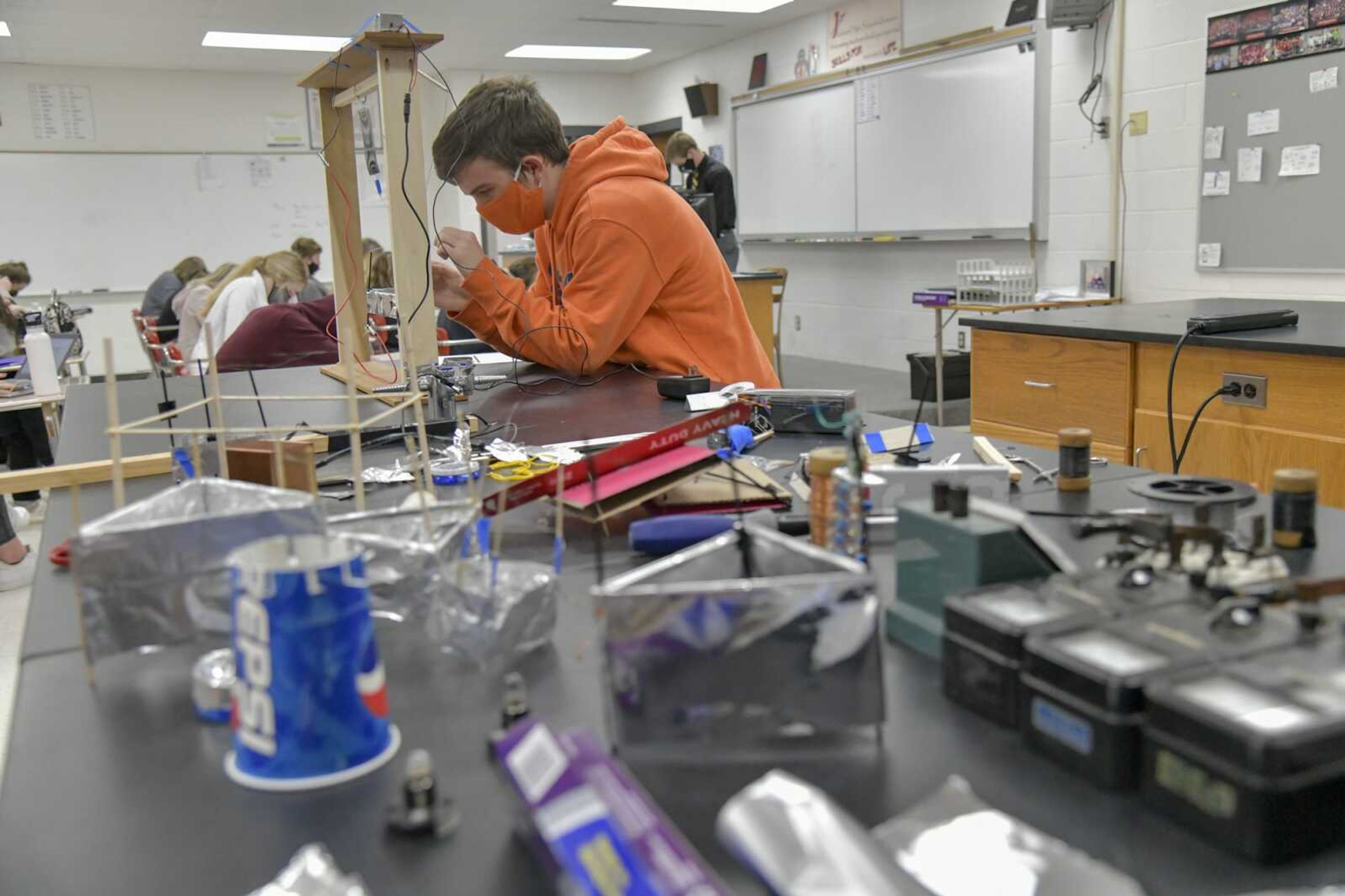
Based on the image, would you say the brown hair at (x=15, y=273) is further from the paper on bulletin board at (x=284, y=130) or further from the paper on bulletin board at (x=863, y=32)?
the paper on bulletin board at (x=863, y=32)

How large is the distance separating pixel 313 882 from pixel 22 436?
4.61 metres

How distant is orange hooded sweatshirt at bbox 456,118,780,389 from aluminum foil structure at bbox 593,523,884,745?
150cm

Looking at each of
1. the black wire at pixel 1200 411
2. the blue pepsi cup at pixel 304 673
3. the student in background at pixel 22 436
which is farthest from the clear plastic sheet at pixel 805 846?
the student in background at pixel 22 436

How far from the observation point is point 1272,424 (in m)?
2.20

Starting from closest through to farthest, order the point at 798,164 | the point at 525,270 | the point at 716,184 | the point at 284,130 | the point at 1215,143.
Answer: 1. the point at 1215,143
2. the point at 525,270
3. the point at 716,184
4. the point at 798,164
5. the point at 284,130

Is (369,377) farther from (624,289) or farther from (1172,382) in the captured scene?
(1172,382)

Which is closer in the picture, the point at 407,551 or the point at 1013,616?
the point at 1013,616

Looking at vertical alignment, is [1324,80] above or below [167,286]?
above

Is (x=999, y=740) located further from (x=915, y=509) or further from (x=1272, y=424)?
(x=1272, y=424)

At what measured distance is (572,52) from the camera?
8.30 m

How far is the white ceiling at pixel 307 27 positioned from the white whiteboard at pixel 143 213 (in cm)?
72

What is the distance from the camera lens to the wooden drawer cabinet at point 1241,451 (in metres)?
2.08

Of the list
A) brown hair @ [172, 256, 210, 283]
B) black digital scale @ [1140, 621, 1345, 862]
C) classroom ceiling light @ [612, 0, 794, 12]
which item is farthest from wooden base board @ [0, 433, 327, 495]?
brown hair @ [172, 256, 210, 283]

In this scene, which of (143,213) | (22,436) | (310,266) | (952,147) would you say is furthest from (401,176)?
(143,213)
